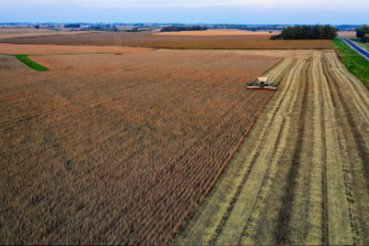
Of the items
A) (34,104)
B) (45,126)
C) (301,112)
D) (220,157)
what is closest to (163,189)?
(220,157)

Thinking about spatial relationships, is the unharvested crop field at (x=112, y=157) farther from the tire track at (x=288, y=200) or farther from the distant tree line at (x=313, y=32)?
the distant tree line at (x=313, y=32)

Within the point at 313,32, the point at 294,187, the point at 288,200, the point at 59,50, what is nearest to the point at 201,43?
the point at 313,32

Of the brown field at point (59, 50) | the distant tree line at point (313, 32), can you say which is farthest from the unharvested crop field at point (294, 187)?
the distant tree line at point (313, 32)

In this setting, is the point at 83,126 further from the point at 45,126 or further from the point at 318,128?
the point at 318,128

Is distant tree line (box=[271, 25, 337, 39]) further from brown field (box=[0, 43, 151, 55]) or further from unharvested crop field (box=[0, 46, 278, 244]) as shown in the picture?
unharvested crop field (box=[0, 46, 278, 244])

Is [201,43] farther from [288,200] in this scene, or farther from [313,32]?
A: [288,200]

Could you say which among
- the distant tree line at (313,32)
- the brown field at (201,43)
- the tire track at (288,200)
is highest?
the tire track at (288,200)
